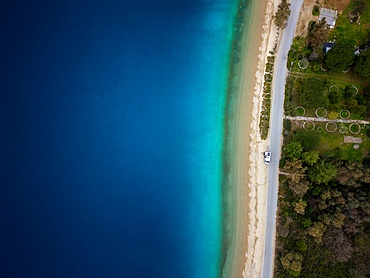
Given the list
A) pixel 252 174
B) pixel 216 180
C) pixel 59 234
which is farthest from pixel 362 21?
pixel 59 234

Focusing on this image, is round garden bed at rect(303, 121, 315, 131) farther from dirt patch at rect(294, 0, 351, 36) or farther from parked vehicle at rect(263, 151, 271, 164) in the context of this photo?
dirt patch at rect(294, 0, 351, 36)

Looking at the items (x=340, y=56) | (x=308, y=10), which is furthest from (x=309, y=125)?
(x=308, y=10)

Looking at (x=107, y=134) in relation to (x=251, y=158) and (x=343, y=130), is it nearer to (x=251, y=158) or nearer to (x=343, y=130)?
(x=251, y=158)

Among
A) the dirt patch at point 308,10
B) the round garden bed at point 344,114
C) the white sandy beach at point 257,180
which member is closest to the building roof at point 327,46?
the dirt patch at point 308,10

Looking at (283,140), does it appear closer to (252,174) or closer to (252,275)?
(252,174)

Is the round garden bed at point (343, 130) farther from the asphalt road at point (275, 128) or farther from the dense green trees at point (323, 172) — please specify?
the asphalt road at point (275, 128)

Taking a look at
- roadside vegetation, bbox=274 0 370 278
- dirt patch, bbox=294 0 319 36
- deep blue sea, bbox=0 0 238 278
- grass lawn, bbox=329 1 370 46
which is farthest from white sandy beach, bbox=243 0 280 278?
grass lawn, bbox=329 1 370 46
